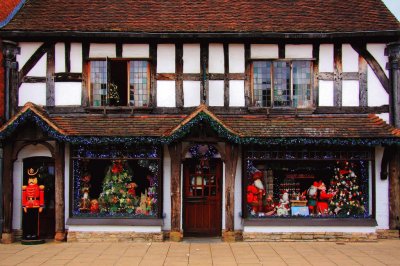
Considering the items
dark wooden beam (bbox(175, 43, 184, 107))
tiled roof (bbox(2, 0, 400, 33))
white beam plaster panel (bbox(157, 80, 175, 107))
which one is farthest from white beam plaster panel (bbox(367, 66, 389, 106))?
white beam plaster panel (bbox(157, 80, 175, 107))

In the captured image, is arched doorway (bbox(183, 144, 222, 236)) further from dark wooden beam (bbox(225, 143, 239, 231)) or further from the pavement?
the pavement

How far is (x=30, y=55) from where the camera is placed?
1509 cm

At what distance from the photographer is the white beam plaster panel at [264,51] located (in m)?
15.1

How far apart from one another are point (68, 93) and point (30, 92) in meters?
1.14

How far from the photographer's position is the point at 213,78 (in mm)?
15023

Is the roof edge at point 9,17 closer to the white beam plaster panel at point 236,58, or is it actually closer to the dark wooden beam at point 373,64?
the white beam plaster panel at point 236,58

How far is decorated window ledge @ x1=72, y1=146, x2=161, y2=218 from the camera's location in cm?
A: 1459

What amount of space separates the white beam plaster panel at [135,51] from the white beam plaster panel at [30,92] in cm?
264

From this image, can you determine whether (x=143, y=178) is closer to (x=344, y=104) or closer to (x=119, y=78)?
(x=119, y=78)

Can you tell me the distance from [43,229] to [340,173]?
30.0 feet

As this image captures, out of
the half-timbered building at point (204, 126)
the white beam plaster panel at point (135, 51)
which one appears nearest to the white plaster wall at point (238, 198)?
the half-timbered building at point (204, 126)

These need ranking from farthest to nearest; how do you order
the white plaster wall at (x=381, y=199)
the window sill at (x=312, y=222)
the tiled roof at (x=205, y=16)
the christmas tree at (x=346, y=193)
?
the tiled roof at (x=205, y=16) → the white plaster wall at (x=381, y=199) → the christmas tree at (x=346, y=193) → the window sill at (x=312, y=222)

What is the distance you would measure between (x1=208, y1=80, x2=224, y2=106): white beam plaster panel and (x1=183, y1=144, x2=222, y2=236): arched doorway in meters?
1.33

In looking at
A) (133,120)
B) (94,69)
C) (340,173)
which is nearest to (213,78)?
(133,120)
